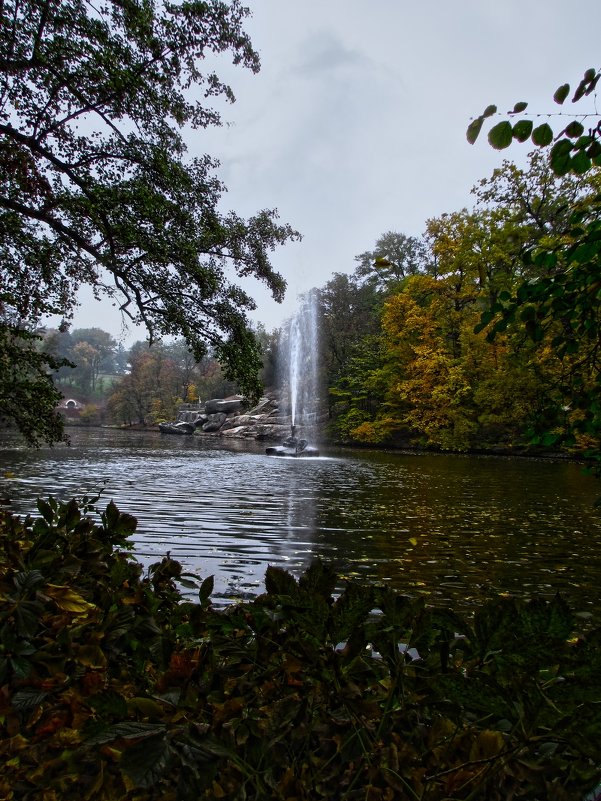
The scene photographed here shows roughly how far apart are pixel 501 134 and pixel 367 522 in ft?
25.0

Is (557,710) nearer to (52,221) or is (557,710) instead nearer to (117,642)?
(117,642)

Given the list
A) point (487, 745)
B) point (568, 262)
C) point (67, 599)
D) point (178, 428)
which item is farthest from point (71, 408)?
point (487, 745)

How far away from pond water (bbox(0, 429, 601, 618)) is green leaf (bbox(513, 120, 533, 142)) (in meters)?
2.48

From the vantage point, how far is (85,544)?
2156 mm

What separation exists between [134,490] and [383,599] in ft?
36.1

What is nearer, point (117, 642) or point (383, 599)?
point (383, 599)

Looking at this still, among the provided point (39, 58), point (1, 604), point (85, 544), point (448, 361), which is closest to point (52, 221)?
point (39, 58)

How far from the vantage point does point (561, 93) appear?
159 centimetres

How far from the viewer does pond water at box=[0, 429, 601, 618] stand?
5391mm

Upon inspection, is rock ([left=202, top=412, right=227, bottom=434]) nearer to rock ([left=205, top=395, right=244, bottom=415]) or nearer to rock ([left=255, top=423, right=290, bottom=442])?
rock ([left=205, top=395, right=244, bottom=415])

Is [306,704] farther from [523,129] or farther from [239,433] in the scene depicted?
[239,433]

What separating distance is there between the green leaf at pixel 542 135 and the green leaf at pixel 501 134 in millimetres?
79

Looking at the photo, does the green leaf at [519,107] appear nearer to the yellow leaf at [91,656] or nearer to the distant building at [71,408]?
the yellow leaf at [91,656]

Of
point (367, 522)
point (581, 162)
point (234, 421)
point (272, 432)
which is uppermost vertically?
point (581, 162)
